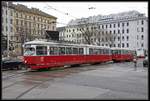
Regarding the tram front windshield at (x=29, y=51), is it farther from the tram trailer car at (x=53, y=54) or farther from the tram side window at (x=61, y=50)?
the tram side window at (x=61, y=50)

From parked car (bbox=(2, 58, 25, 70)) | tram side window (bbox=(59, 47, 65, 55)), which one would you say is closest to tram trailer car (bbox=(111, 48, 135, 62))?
tram side window (bbox=(59, 47, 65, 55))

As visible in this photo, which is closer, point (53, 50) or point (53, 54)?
point (53, 54)

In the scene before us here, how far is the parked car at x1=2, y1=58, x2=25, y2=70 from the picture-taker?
2719 cm

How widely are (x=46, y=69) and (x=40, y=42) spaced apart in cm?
300

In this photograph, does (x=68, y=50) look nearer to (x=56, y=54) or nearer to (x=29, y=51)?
(x=56, y=54)

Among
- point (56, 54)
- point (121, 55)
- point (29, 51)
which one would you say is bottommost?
point (121, 55)

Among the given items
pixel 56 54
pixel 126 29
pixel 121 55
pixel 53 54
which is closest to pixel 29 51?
pixel 53 54

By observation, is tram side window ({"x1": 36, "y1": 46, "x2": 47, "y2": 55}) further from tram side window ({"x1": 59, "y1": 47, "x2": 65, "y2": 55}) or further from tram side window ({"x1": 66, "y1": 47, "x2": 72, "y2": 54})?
tram side window ({"x1": 66, "y1": 47, "x2": 72, "y2": 54})

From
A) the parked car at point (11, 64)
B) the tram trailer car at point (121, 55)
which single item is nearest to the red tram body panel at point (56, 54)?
the parked car at point (11, 64)

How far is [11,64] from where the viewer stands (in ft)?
91.2

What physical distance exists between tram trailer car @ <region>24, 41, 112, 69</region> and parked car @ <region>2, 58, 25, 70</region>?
3274 millimetres

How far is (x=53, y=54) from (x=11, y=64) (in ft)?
14.6

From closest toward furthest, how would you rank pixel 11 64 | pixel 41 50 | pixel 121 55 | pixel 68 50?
pixel 41 50 → pixel 11 64 → pixel 68 50 → pixel 121 55

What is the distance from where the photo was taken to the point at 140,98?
11.1 metres
